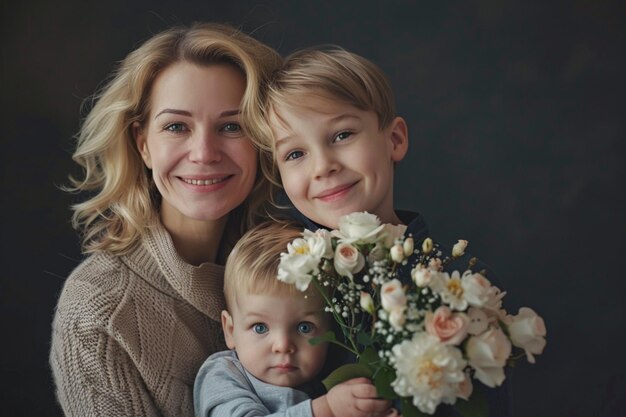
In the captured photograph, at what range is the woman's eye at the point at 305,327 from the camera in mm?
2365

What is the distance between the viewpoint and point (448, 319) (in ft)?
6.14

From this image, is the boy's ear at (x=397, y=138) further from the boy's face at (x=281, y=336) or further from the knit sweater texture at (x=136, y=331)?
the knit sweater texture at (x=136, y=331)

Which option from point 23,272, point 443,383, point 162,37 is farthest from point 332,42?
point 443,383

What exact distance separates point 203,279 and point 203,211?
0.67 ft

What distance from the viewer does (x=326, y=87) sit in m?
2.47

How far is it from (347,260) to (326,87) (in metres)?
0.68

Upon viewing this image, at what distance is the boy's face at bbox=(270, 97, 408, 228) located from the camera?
2.46m

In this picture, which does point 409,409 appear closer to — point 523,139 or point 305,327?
point 305,327

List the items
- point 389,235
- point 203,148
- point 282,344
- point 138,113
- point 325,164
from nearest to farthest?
point 389,235
point 282,344
point 325,164
point 203,148
point 138,113

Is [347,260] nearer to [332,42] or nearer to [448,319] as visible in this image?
[448,319]

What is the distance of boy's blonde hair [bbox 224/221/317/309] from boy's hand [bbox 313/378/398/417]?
0.35 metres

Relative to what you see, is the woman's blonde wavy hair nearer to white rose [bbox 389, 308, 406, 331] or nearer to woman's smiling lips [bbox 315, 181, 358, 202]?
woman's smiling lips [bbox 315, 181, 358, 202]

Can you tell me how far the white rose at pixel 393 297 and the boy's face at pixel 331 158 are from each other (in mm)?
631

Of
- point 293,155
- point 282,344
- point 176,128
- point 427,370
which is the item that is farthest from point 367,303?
point 176,128
